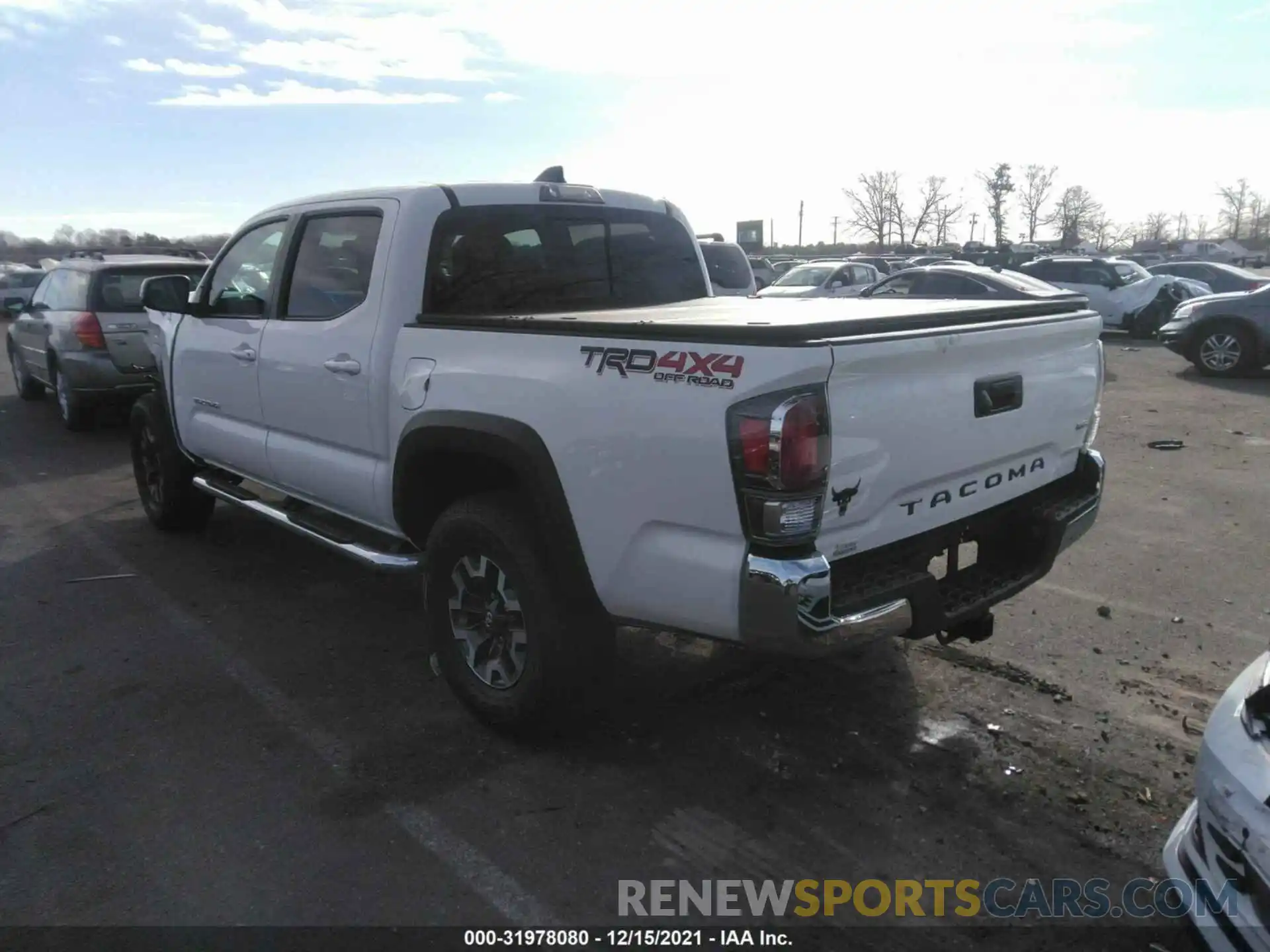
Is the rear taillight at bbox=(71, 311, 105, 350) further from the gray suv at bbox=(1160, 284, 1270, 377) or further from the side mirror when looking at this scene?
the gray suv at bbox=(1160, 284, 1270, 377)

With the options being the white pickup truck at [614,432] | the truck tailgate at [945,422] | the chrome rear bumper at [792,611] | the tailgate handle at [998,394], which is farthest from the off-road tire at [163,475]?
the tailgate handle at [998,394]

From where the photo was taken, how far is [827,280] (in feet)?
61.4

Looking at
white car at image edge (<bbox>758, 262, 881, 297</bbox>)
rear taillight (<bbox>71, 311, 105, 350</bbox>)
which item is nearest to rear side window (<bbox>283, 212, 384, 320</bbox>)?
rear taillight (<bbox>71, 311, 105, 350</bbox>)

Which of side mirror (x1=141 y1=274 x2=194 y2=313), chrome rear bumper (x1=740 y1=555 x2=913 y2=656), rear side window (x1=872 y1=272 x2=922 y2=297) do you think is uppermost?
side mirror (x1=141 y1=274 x2=194 y2=313)

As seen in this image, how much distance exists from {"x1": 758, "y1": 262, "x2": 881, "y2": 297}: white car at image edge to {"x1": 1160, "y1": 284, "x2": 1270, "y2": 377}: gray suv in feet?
18.0

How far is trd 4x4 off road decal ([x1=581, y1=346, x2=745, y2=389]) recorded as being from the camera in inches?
109

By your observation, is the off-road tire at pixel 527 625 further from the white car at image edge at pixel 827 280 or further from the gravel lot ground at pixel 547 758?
the white car at image edge at pixel 827 280

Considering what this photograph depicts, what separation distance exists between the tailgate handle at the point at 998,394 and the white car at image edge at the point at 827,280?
48.2 ft

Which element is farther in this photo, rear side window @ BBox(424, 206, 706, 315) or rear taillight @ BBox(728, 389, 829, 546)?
rear side window @ BBox(424, 206, 706, 315)

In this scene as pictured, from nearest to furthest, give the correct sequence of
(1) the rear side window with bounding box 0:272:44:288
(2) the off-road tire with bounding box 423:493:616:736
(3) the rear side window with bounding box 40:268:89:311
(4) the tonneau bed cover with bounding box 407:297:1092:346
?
(4) the tonneau bed cover with bounding box 407:297:1092:346, (2) the off-road tire with bounding box 423:493:616:736, (3) the rear side window with bounding box 40:268:89:311, (1) the rear side window with bounding box 0:272:44:288

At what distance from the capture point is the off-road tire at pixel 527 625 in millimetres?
3430

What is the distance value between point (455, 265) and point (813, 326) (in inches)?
79.8

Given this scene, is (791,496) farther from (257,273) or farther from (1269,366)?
(1269,366)

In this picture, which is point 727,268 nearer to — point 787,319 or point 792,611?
point 787,319
